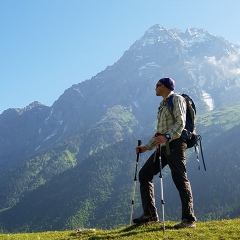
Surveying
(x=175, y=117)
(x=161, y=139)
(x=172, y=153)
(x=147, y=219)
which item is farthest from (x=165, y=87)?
(x=147, y=219)

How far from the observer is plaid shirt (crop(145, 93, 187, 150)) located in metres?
12.3

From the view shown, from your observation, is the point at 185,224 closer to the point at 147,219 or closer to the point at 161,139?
the point at 147,219

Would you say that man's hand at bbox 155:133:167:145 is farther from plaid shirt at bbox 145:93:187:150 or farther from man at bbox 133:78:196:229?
plaid shirt at bbox 145:93:187:150

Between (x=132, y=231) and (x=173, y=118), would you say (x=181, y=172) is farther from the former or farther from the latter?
(x=132, y=231)

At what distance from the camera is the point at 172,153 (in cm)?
1270

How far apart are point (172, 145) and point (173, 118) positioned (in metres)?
1.00

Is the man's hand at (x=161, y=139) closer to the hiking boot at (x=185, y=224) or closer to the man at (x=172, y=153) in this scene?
the man at (x=172, y=153)

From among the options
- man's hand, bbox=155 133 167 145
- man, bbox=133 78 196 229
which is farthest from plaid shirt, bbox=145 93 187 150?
man's hand, bbox=155 133 167 145

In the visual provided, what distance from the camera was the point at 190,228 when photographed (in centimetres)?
1284

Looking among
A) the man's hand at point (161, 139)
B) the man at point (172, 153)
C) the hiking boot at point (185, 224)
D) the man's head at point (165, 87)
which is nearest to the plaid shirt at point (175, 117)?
the man at point (172, 153)

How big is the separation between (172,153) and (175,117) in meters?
1.34

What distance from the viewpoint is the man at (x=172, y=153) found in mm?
12352

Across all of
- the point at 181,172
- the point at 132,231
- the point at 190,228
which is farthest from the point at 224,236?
the point at 132,231

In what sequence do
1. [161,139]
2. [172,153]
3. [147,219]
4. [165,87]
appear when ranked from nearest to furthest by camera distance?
[161,139]
[172,153]
[165,87]
[147,219]
